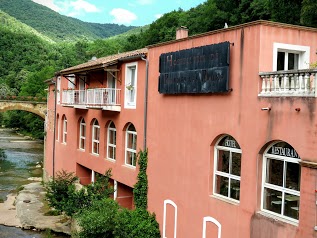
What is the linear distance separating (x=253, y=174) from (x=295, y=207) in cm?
142

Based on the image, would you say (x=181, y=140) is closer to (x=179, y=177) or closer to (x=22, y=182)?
(x=179, y=177)

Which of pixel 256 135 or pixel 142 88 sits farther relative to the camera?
pixel 142 88

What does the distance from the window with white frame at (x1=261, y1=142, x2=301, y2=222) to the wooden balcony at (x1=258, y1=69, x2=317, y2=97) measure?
1.32 m

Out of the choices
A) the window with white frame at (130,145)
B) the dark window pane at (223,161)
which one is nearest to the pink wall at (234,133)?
the dark window pane at (223,161)

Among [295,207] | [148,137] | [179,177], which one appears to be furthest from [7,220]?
[295,207]

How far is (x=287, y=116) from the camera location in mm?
10188

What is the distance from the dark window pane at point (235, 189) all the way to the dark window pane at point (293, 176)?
1.90 metres

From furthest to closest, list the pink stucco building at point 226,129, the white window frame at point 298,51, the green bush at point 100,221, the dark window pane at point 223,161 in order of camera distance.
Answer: the green bush at point 100,221
the dark window pane at point 223,161
the white window frame at point 298,51
the pink stucco building at point 226,129

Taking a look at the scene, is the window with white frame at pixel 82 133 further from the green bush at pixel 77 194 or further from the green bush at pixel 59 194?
the green bush at pixel 77 194

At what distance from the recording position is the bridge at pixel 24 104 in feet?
153

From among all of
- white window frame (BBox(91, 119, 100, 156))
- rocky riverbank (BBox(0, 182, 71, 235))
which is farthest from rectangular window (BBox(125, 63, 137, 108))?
rocky riverbank (BBox(0, 182, 71, 235))

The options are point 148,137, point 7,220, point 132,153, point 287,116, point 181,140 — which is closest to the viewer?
point 287,116

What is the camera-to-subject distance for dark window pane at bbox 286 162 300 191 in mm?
10250

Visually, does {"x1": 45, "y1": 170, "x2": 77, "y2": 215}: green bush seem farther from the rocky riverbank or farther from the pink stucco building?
the pink stucco building
